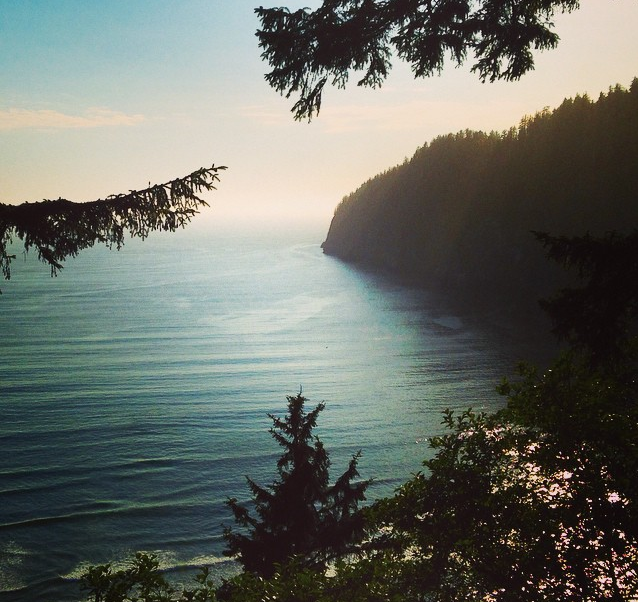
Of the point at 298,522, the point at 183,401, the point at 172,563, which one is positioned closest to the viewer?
the point at 298,522

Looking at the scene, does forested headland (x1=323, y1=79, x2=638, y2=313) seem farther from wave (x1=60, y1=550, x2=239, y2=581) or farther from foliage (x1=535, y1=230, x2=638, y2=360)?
foliage (x1=535, y1=230, x2=638, y2=360)

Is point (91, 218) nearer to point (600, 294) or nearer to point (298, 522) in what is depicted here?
Result: point (600, 294)

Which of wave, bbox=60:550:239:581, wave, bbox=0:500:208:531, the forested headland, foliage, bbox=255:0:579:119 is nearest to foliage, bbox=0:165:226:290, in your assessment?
foliage, bbox=255:0:579:119

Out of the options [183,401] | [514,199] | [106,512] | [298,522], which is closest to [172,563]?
[106,512]

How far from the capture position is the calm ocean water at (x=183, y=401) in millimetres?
27219

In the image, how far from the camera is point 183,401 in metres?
48.2

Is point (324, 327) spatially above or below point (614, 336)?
below

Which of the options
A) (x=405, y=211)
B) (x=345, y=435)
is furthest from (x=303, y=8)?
(x=405, y=211)

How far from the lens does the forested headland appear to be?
84562mm

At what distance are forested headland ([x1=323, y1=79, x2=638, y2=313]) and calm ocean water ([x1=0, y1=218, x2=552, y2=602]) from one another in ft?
41.8

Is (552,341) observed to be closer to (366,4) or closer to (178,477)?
(178,477)

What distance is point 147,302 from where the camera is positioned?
4097 inches

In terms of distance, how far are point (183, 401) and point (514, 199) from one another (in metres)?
75.6

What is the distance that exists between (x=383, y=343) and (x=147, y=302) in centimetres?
5200
